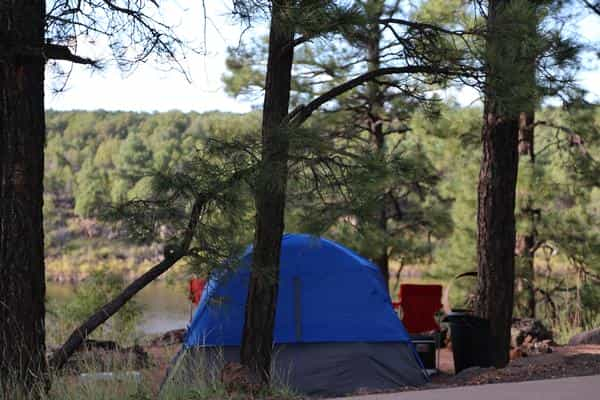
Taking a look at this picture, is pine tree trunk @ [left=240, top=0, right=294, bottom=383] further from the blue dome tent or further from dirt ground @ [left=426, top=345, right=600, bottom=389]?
dirt ground @ [left=426, top=345, right=600, bottom=389]

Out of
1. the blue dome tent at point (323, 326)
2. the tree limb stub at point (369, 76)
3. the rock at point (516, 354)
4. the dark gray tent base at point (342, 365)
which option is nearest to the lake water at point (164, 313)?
the blue dome tent at point (323, 326)

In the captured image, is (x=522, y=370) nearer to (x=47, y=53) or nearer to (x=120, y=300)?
(x=120, y=300)

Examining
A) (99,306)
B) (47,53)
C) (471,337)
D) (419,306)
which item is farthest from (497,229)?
(99,306)

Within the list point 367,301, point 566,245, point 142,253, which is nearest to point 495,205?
point 367,301

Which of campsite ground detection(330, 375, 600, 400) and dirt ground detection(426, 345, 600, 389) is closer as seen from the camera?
campsite ground detection(330, 375, 600, 400)

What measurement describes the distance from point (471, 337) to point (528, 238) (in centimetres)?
592

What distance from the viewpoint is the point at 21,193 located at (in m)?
5.78

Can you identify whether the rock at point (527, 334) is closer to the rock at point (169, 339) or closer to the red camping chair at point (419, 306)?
the red camping chair at point (419, 306)

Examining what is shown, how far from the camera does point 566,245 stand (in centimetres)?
1295

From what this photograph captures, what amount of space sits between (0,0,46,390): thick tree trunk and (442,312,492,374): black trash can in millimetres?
3761

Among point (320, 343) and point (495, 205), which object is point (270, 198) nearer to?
point (320, 343)

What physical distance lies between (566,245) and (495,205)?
17.8ft

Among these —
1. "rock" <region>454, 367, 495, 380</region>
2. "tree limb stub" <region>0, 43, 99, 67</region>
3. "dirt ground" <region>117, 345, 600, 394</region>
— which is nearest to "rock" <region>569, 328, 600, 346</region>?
"dirt ground" <region>117, 345, 600, 394</region>

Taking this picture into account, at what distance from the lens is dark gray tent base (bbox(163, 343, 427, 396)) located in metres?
7.65
